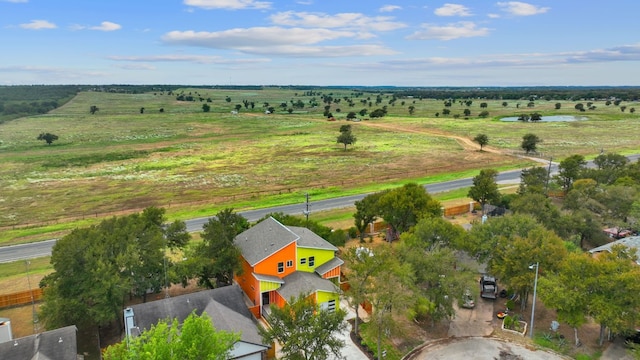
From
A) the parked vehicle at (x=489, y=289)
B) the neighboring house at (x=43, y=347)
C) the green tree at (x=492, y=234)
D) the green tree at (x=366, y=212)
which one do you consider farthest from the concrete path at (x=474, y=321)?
the neighboring house at (x=43, y=347)

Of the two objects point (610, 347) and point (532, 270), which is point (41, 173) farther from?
point (610, 347)

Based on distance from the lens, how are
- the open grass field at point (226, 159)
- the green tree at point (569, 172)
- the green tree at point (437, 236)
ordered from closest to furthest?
the green tree at point (437, 236) < the green tree at point (569, 172) < the open grass field at point (226, 159)

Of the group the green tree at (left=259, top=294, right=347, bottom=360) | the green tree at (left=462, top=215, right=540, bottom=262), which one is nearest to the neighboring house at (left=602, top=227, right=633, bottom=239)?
the green tree at (left=462, top=215, right=540, bottom=262)

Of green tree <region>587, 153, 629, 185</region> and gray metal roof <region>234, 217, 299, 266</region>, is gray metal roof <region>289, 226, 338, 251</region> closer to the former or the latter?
gray metal roof <region>234, 217, 299, 266</region>

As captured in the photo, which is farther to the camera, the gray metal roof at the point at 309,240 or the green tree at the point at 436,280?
the gray metal roof at the point at 309,240

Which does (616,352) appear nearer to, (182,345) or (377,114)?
(182,345)

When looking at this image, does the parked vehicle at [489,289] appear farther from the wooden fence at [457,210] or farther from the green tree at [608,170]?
the green tree at [608,170]

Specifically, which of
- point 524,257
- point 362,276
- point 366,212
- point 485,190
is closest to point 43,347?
point 362,276
